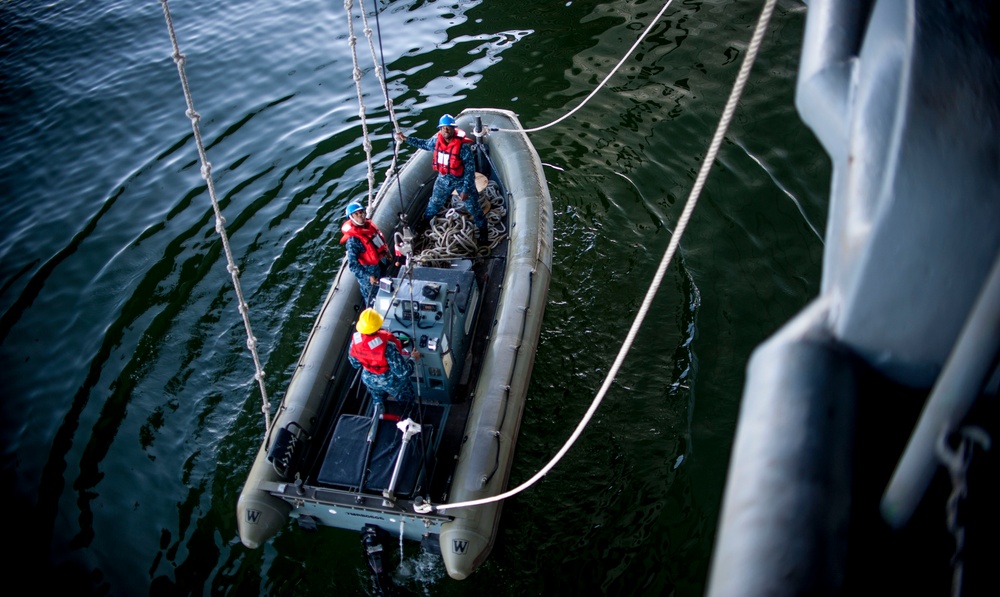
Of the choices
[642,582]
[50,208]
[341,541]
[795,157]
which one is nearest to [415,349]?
[341,541]

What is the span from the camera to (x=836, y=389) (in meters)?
1.39

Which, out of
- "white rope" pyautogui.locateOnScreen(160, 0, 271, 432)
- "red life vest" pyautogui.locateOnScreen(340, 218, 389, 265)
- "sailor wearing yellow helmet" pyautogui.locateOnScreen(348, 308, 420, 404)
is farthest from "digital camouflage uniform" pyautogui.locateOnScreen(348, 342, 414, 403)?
"red life vest" pyautogui.locateOnScreen(340, 218, 389, 265)

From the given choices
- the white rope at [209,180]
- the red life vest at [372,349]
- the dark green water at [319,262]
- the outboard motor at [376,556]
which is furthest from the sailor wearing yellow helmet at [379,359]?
the dark green water at [319,262]

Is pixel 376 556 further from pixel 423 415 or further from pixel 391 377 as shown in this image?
pixel 391 377

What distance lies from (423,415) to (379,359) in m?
0.88

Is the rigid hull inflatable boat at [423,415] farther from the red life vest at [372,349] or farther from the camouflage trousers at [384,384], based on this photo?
the red life vest at [372,349]

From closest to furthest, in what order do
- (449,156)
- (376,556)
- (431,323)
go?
(376,556), (431,323), (449,156)

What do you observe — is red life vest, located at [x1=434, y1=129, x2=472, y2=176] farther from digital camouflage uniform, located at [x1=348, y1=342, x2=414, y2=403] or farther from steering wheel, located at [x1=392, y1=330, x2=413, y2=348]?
digital camouflage uniform, located at [x1=348, y1=342, x2=414, y2=403]

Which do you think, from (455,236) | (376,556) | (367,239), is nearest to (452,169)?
(455,236)

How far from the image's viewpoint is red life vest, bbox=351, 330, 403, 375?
5270mm

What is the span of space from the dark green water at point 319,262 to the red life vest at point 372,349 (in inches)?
63.8

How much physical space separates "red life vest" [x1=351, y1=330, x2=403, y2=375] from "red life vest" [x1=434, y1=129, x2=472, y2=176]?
2542mm

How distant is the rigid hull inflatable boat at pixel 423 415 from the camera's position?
16.6 feet

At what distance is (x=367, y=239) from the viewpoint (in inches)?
251
